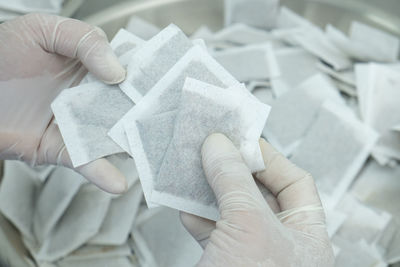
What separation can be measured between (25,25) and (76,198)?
1.78 ft

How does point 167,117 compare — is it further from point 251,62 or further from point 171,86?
point 251,62

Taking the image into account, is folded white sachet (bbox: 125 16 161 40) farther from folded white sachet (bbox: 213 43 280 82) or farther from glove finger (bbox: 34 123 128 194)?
glove finger (bbox: 34 123 128 194)

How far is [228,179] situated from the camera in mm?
604

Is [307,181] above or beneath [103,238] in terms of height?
above

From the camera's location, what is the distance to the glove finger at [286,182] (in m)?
0.68

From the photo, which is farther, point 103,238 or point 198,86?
point 103,238

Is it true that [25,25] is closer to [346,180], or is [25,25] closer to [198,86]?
[198,86]

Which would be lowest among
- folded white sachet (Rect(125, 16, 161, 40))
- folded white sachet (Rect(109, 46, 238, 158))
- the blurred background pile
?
the blurred background pile

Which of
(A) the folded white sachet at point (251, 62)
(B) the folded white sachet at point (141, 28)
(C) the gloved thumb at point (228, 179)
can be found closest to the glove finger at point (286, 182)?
(C) the gloved thumb at point (228, 179)

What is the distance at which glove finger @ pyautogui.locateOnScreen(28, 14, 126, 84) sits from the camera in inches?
28.0

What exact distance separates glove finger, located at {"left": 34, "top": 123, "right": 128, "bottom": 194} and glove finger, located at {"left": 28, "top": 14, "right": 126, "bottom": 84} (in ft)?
0.61

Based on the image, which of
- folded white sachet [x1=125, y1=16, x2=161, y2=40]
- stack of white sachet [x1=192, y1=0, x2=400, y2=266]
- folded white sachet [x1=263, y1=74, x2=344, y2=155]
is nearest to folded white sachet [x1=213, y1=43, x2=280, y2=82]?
stack of white sachet [x1=192, y1=0, x2=400, y2=266]

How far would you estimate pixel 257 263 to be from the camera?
1.80ft

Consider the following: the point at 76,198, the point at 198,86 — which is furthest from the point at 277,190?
the point at 76,198
